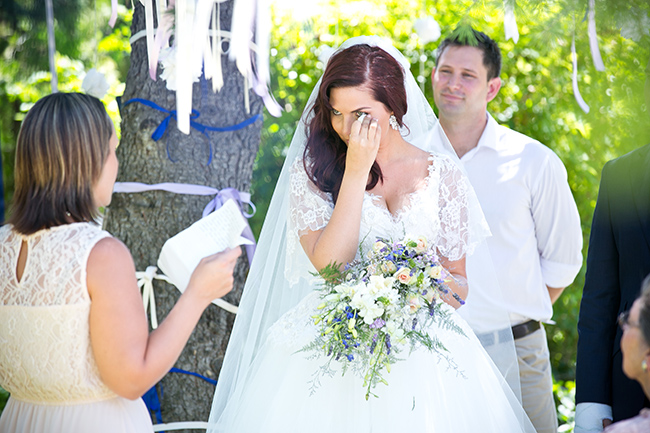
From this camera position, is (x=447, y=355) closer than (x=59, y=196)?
No

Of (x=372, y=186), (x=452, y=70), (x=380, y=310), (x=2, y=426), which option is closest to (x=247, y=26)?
(x=372, y=186)

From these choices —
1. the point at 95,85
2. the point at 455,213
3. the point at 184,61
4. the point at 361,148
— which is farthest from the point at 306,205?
the point at 95,85

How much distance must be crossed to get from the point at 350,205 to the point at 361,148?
8.6 inches

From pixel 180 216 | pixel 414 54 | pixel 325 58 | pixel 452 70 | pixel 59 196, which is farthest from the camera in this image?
pixel 414 54

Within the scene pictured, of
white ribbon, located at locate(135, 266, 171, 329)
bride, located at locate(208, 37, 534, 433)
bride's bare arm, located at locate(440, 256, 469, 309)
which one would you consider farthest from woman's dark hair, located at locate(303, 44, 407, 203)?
white ribbon, located at locate(135, 266, 171, 329)

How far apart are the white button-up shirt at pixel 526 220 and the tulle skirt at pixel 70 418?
2052mm

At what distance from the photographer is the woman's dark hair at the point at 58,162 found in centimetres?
192

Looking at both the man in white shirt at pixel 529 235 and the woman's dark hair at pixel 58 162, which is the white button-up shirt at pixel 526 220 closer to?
the man in white shirt at pixel 529 235

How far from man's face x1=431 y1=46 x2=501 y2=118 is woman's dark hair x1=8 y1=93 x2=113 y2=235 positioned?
2.19 meters

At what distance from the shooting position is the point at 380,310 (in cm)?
217

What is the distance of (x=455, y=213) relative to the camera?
105 inches

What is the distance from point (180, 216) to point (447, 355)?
1.48 metres

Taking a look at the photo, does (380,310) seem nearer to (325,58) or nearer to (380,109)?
(380,109)

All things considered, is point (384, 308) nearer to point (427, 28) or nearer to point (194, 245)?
point (194, 245)
